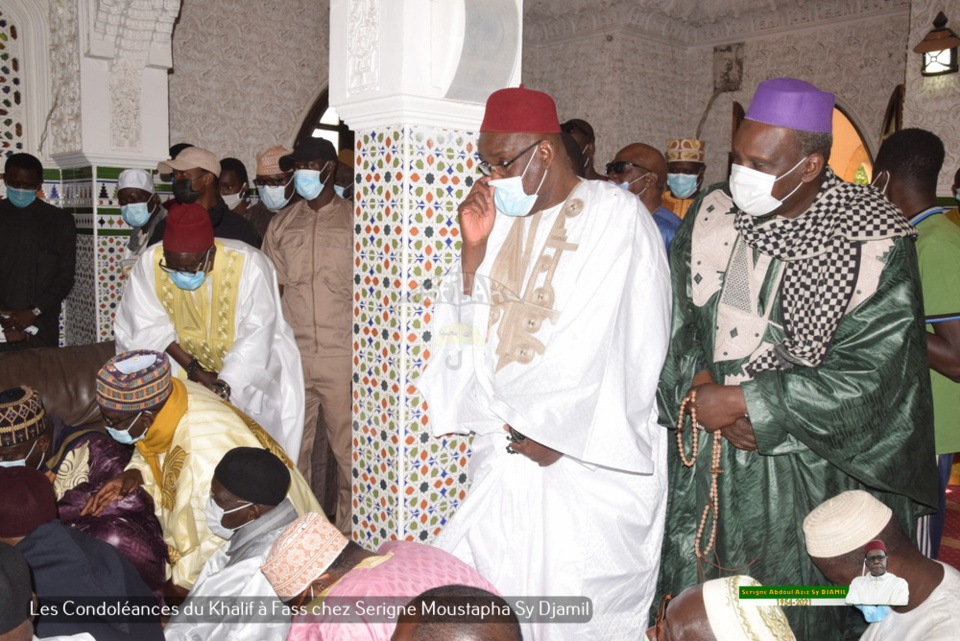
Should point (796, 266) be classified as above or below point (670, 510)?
above

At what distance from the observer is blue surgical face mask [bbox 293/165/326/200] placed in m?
3.89

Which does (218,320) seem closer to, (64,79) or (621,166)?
(621,166)

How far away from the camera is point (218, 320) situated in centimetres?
352

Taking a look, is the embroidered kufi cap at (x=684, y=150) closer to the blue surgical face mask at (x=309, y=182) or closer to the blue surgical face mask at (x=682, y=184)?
the blue surgical face mask at (x=682, y=184)

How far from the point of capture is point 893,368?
1.81 m

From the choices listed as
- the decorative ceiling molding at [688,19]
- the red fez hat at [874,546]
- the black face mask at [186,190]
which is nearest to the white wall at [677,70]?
the decorative ceiling molding at [688,19]

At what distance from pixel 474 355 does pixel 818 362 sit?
37.3 inches

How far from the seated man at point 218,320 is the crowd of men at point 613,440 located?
62 cm

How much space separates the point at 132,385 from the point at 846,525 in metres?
2.04

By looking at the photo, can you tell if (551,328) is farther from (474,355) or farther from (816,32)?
(816,32)

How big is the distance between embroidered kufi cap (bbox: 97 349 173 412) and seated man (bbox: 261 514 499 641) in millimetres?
961

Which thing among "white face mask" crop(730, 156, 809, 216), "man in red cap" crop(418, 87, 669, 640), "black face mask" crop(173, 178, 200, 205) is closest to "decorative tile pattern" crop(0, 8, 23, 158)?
"black face mask" crop(173, 178, 200, 205)

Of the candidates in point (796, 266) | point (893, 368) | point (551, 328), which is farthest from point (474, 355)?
point (893, 368)

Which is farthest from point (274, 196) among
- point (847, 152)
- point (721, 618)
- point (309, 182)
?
point (847, 152)
